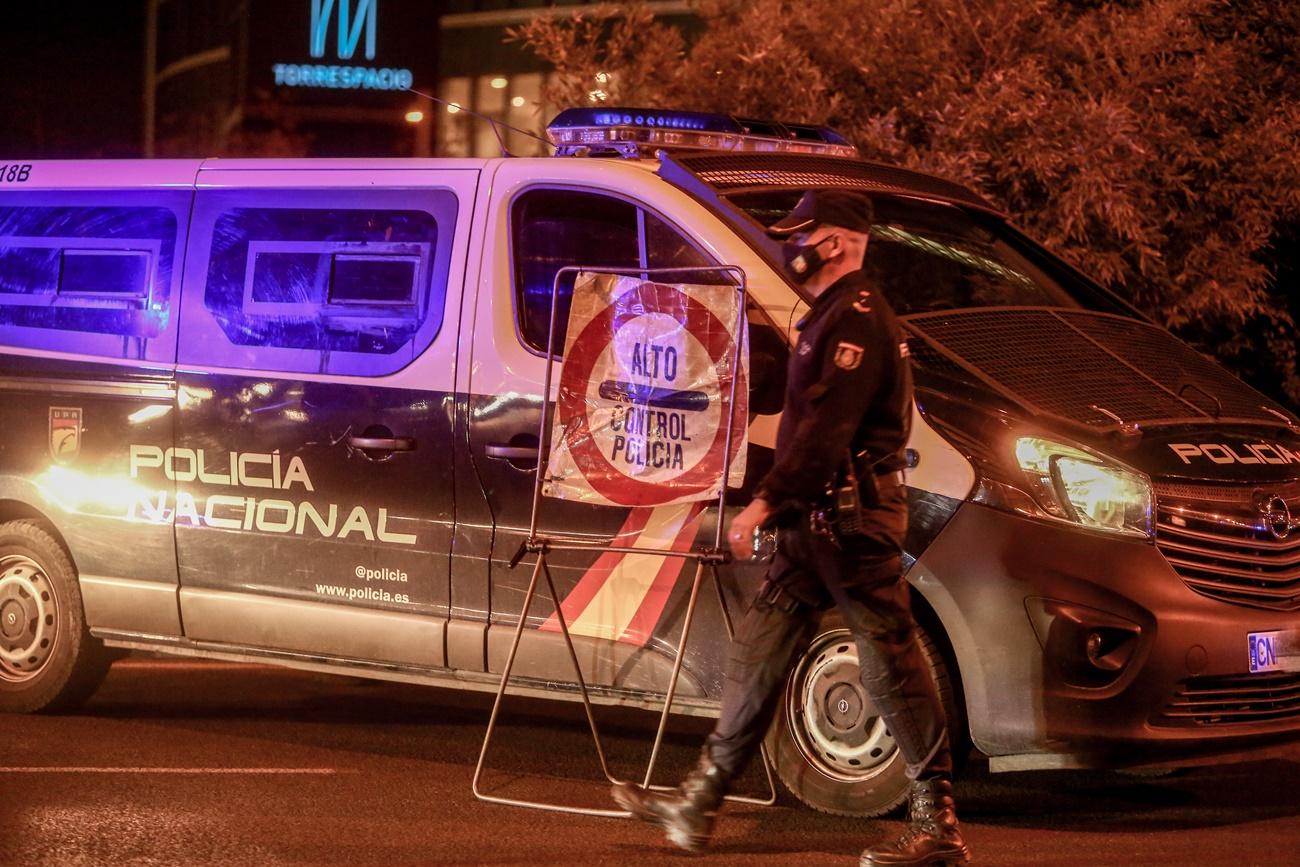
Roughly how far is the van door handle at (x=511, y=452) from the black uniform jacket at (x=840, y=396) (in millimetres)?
1371

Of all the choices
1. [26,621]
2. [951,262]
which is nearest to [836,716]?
[951,262]

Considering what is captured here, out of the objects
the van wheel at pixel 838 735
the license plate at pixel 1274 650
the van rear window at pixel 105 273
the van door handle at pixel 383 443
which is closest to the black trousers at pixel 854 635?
the van wheel at pixel 838 735

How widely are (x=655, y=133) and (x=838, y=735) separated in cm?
234

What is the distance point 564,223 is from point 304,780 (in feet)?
6.98

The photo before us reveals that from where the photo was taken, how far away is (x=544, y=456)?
619cm

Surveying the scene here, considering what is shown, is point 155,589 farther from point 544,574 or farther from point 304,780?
point 544,574

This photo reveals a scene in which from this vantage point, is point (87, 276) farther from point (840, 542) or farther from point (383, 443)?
point (840, 542)

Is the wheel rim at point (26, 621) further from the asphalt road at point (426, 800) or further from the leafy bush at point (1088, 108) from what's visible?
the leafy bush at point (1088, 108)

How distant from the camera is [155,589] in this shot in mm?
7250

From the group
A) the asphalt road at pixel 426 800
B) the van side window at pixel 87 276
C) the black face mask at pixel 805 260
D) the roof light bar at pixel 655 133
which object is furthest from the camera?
the van side window at pixel 87 276

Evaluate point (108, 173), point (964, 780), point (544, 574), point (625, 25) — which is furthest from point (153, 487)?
point (625, 25)

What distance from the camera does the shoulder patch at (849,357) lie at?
16.5ft

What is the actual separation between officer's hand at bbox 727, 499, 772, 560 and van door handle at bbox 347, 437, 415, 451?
189 cm

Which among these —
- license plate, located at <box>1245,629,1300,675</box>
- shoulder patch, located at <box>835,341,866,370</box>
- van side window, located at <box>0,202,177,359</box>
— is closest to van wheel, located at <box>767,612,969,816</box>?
license plate, located at <box>1245,629,1300,675</box>
